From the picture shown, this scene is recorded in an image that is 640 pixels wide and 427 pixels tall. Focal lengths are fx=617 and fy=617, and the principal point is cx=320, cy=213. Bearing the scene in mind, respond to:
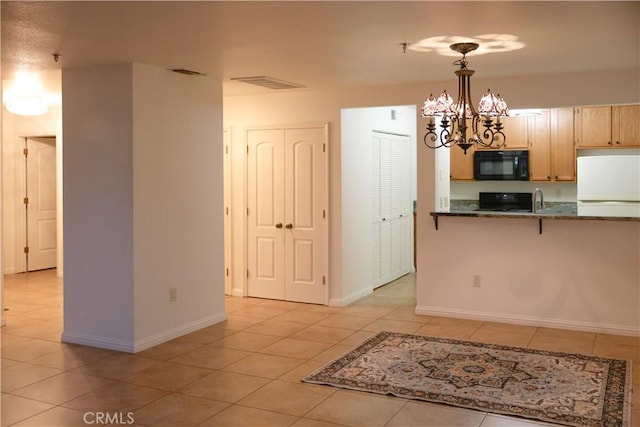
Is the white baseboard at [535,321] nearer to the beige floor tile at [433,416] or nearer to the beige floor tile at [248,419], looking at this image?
the beige floor tile at [433,416]

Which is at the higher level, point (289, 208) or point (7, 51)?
point (7, 51)

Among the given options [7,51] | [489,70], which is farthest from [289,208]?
[7,51]

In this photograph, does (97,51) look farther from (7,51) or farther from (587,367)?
(587,367)

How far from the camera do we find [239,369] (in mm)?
4602

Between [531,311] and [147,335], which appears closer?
[147,335]

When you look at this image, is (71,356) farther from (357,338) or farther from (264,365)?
(357,338)

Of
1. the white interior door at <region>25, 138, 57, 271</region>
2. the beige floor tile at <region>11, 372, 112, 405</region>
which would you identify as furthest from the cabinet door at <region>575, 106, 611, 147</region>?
the white interior door at <region>25, 138, 57, 271</region>

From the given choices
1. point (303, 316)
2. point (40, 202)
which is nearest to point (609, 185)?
point (303, 316)

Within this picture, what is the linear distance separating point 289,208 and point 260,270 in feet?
2.72

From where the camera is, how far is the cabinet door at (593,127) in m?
7.47

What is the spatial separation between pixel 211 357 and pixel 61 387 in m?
1.14

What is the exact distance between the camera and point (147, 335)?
17.1 ft

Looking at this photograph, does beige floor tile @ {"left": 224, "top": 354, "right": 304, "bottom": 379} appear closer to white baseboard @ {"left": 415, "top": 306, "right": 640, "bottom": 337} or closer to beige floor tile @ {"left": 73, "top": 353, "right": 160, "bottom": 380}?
beige floor tile @ {"left": 73, "top": 353, "right": 160, "bottom": 380}

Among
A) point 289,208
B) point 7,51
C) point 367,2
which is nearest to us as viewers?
point 367,2
